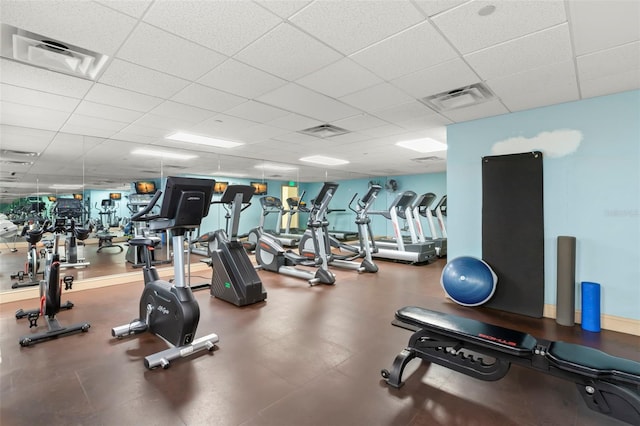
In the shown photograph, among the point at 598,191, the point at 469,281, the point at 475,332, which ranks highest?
the point at 598,191

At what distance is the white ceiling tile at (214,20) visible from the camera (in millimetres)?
1775

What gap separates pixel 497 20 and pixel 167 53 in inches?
92.8

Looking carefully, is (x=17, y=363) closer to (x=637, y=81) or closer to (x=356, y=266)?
(x=356, y=266)

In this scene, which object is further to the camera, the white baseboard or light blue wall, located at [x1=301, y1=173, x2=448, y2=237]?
light blue wall, located at [x1=301, y1=173, x2=448, y2=237]

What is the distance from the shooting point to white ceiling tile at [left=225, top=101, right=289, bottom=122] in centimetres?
354

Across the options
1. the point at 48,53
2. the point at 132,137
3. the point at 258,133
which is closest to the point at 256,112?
the point at 258,133

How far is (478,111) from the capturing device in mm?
3674

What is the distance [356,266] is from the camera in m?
6.12

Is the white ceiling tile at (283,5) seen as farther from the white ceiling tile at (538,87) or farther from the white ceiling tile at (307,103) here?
the white ceiling tile at (538,87)

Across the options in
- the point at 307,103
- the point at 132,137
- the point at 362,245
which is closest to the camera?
the point at 307,103

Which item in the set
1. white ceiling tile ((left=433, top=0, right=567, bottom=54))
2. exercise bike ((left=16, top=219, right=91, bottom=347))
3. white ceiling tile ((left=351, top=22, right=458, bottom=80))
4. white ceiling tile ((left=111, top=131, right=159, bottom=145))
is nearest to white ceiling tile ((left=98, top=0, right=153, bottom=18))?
white ceiling tile ((left=351, top=22, right=458, bottom=80))

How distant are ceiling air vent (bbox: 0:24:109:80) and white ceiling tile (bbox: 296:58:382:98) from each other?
5.62 feet

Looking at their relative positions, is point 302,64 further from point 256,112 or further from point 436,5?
point 256,112

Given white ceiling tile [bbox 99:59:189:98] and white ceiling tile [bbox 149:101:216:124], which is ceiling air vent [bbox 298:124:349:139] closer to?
white ceiling tile [bbox 149:101:216:124]
